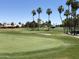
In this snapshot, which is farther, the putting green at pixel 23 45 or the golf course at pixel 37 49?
the putting green at pixel 23 45

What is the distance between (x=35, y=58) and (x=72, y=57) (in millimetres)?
5117

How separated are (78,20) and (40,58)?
11256cm

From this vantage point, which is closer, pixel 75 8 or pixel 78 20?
pixel 75 8

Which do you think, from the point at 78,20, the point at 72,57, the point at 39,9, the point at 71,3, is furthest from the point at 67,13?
the point at 72,57

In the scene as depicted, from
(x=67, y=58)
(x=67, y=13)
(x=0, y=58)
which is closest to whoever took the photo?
(x=0, y=58)

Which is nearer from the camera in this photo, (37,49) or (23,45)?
(37,49)

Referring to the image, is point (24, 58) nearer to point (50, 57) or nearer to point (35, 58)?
point (35, 58)

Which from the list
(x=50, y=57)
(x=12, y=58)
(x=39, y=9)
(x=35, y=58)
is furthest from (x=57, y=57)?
(x=39, y=9)

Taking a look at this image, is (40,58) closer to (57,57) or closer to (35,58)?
(35,58)

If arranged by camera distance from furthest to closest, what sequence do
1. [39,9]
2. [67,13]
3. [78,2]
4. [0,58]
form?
[39,9]
[67,13]
[78,2]
[0,58]

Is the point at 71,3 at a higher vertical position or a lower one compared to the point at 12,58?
higher

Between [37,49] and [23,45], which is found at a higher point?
[23,45]

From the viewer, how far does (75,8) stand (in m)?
114

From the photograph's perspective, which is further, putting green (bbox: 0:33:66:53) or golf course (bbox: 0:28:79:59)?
putting green (bbox: 0:33:66:53)
